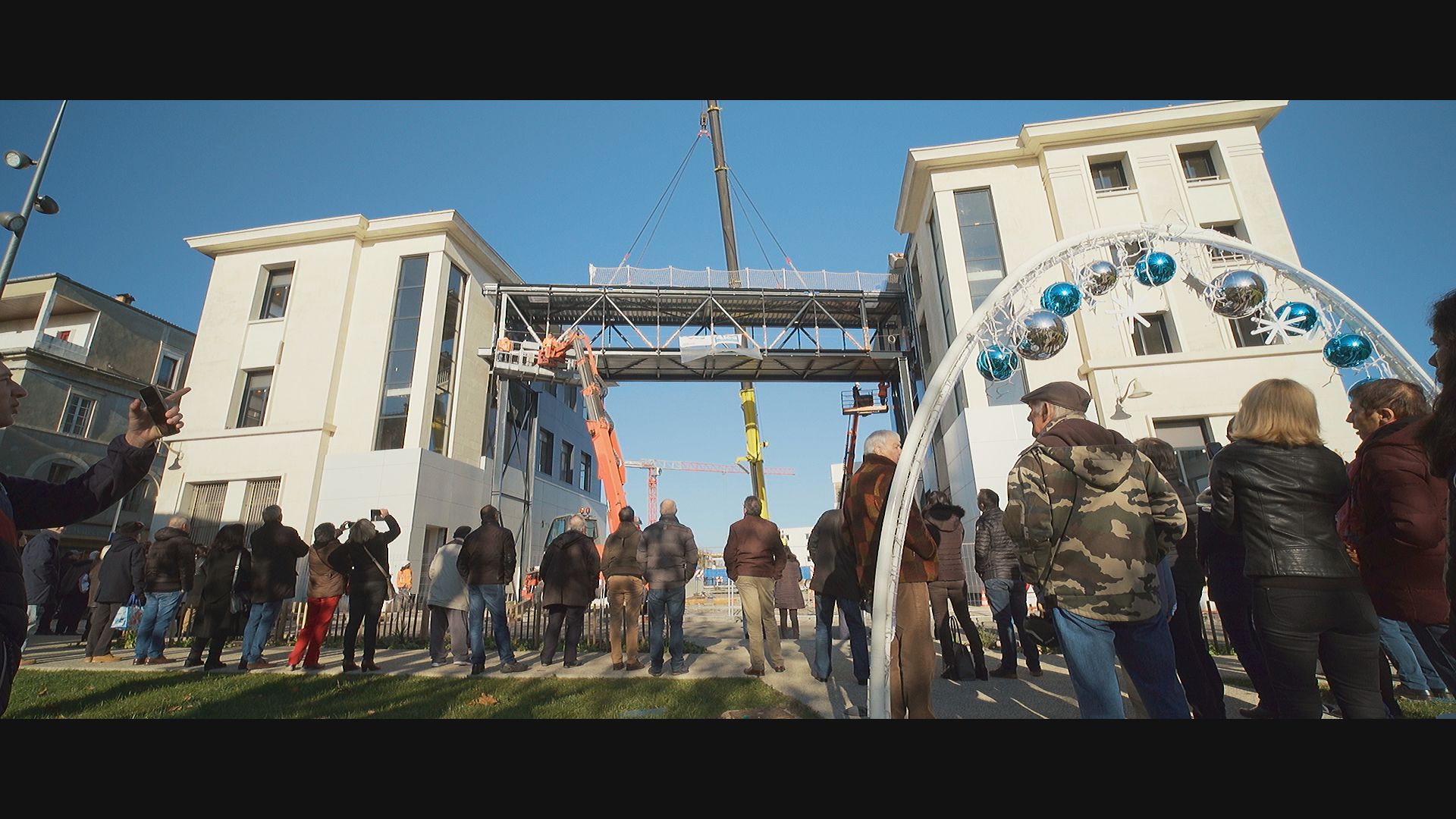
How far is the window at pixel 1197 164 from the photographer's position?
720 inches

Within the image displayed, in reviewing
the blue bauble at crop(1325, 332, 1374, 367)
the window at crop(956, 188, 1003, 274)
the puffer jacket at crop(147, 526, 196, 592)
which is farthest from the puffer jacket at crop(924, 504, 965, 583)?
the window at crop(956, 188, 1003, 274)

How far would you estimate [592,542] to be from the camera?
25.4 ft

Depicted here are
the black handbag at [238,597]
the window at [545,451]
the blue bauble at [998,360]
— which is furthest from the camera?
the window at [545,451]

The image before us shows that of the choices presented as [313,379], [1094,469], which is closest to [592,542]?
[1094,469]

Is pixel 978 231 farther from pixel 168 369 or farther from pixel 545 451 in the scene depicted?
pixel 168 369

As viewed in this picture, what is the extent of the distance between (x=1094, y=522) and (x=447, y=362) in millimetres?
22267

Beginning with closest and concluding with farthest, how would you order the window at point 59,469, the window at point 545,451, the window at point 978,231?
the window at point 978,231 → the window at point 59,469 → the window at point 545,451

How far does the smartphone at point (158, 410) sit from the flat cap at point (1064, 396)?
3721 millimetres

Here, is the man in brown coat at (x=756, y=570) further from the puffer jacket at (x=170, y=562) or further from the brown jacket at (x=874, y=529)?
the puffer jacket at (x=170, y=562)

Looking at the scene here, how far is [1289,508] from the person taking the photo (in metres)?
2.50

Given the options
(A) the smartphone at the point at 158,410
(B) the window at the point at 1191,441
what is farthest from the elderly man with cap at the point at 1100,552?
(B) the window at the point at 1191,441

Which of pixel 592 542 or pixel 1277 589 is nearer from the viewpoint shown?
pixel 1277 589
